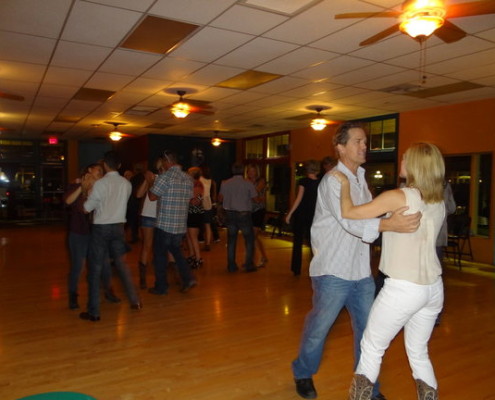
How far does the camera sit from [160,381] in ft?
9.04

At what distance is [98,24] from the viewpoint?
3846 millimetres

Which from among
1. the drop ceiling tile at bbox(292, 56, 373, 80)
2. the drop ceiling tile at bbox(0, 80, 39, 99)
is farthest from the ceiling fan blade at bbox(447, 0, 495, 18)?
the drop ceiling tile at bbox(0, 80, 39, 99)

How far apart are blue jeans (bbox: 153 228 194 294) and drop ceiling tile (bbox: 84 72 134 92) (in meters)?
2.46

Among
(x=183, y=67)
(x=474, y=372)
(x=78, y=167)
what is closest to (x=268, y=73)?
(x=183, y=67)

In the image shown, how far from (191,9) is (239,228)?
3.17 m

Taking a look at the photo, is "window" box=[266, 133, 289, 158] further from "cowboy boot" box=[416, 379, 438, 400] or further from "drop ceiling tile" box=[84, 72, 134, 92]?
"cowboy boot" box=[416, 379, 438, 400]

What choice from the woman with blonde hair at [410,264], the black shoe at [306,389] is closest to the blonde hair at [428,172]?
the woman with blonde hair at [410,264]

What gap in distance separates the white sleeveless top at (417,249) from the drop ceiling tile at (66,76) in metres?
4.85

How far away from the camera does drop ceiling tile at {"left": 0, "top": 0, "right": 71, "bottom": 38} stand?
342 cm

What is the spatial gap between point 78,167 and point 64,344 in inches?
499

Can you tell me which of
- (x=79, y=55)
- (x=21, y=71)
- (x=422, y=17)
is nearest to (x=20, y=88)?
(x=21, y=71)

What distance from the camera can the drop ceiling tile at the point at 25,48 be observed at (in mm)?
4254

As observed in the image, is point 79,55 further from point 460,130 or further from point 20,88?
point 460,130

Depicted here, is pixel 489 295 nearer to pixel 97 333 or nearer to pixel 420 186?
pixel 420 186
